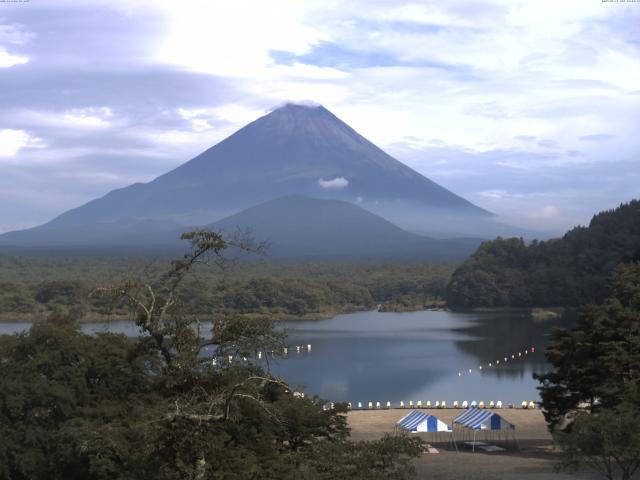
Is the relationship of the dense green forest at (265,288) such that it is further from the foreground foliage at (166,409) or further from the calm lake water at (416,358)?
the foreground foliage at (166,409)

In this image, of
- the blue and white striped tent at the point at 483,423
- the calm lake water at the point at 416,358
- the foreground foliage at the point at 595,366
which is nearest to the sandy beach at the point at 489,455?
the blue and white striped tent at the point at 483,423

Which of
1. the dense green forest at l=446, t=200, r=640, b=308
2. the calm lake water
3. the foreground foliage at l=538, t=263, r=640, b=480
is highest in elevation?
the dense green forest at l=446, t=200, r=640, b=308

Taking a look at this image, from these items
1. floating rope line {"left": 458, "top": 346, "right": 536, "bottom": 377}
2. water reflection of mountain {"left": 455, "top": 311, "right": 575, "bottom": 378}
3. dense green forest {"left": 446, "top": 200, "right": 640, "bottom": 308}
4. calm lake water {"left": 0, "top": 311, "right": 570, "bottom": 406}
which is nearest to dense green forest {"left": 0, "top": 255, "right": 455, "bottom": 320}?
calm lake water {"left": 0, "top": 311, "right": 570, "bottom": 406}

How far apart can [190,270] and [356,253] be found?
16101 centimetres

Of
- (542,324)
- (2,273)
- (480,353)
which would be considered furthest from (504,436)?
(2,273)

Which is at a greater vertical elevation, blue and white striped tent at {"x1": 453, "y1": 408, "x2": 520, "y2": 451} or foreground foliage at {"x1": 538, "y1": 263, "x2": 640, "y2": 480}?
foreground foliage at {"x1": 538, "y1": 263, "x2": 640, "y2": 480}

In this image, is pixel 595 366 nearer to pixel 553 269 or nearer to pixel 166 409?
pixel 166 409

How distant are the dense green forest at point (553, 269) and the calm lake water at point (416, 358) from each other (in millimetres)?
5951

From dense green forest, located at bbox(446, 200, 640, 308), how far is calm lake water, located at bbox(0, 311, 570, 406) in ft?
19.5

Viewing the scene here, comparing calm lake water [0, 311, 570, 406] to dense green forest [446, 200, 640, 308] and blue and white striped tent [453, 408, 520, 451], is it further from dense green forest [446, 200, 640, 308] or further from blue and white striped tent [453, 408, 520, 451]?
→ blue and white striped tent [453, 408, 520, 451]

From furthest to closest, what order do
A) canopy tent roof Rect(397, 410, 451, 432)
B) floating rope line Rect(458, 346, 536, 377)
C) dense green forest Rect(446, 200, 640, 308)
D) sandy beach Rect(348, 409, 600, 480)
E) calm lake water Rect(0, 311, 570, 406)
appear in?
dense green forest Rect(446, 200, 640, 308)
floating rope line Rect(458, 346, 536, 377)
calm lake water Rect(0, 311, 570, 406)
canopy tent roof Rect(397, 410, 451, 432)
sandy beach Rect(348, 409, 600, 480)

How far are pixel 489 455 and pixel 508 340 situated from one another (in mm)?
32181

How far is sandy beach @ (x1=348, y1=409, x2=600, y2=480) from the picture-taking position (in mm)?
16094

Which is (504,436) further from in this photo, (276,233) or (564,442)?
(276,233)
